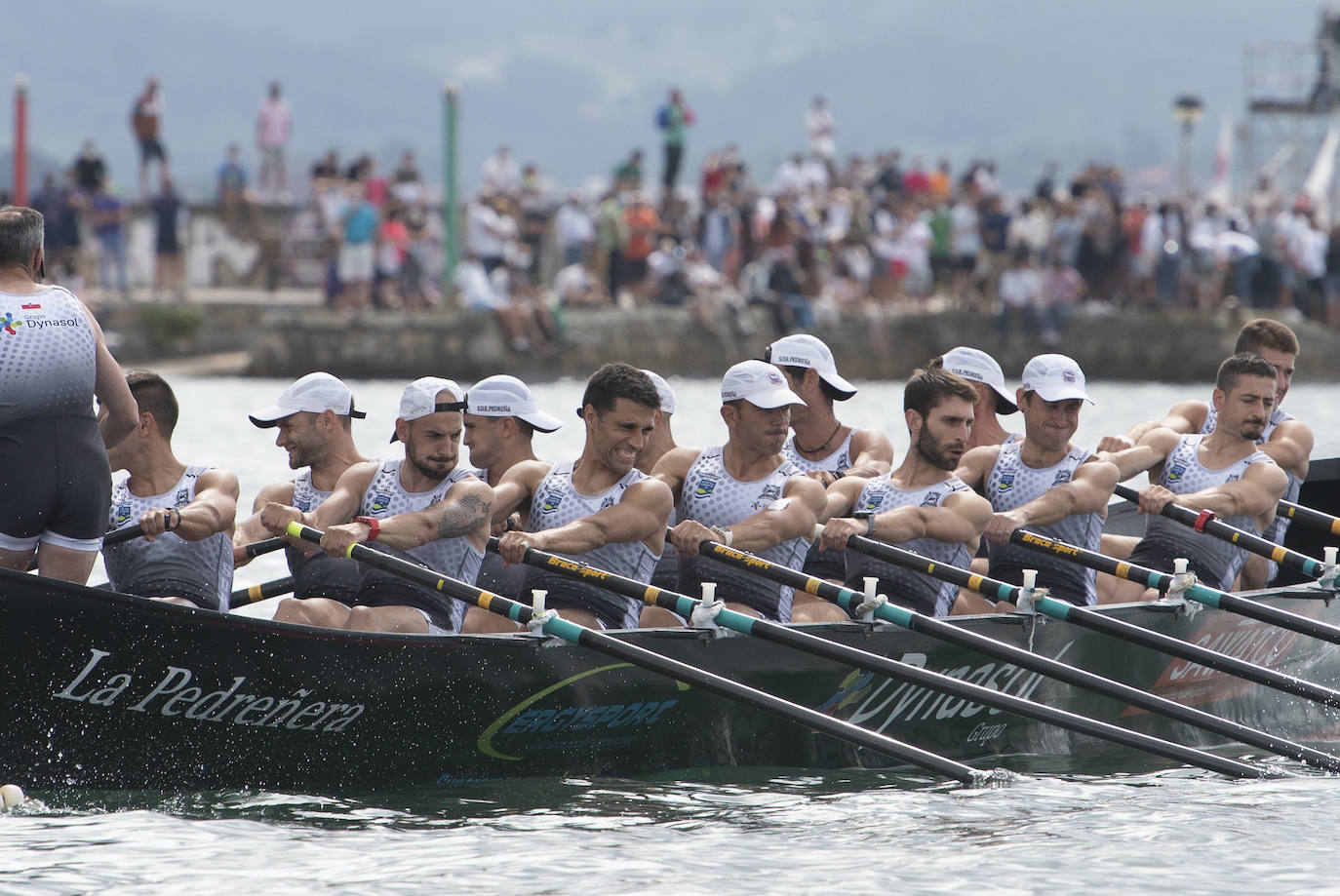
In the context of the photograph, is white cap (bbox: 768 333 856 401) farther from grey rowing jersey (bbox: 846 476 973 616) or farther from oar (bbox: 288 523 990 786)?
oar (bbox: 288 523 990 786)

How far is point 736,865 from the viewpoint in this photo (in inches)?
279

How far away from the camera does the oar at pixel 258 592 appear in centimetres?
880

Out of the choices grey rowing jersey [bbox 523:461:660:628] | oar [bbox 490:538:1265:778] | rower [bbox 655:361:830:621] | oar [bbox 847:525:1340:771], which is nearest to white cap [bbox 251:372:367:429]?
grey rowing jersey [bbox 523:461:660:628]

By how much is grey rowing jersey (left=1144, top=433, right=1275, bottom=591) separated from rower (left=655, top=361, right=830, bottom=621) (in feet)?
6.79

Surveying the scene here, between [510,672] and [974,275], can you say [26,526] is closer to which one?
[510,672]

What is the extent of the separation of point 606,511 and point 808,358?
2.02 metres

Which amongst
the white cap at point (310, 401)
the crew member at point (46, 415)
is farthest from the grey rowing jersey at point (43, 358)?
the white cap at point (310, 401)

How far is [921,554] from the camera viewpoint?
357 inches

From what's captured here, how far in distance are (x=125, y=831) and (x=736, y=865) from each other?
2.24 meters

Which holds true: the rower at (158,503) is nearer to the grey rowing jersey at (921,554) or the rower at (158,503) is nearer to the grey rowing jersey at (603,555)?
the grey rowing jersey at (603,555)

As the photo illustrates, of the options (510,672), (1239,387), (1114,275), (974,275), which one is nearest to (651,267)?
(974,275)

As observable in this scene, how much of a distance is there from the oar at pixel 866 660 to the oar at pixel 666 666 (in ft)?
0.80

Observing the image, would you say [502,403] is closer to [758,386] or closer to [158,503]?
[758,386]

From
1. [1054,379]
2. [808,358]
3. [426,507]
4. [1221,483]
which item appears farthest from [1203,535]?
[426,507]
